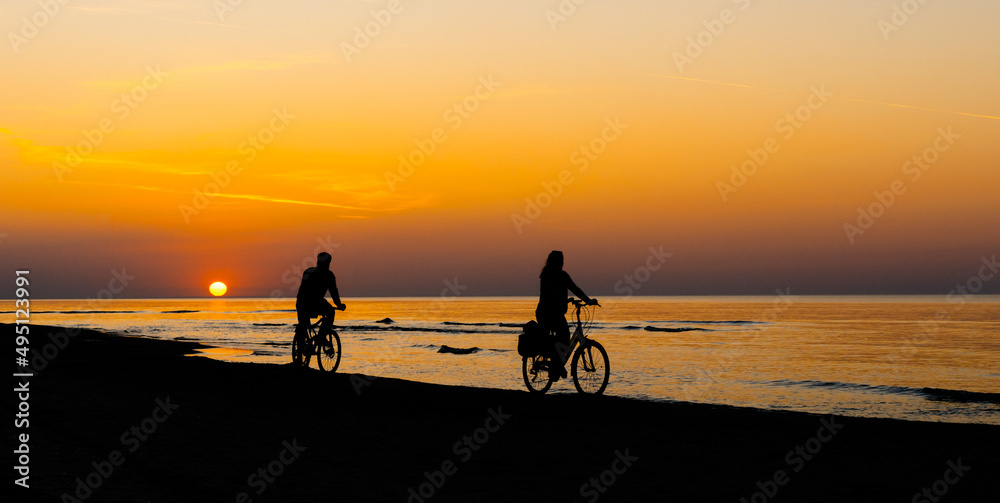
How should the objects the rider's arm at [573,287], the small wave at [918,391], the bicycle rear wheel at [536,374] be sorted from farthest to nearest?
A: the small wave at [918,391] → the bicycle rear wheel at [536,374] → the rider's arm at [573,287]

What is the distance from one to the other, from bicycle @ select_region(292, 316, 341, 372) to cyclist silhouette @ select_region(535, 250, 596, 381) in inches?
271

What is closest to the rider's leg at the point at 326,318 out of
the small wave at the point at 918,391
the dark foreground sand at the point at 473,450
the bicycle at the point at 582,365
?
the dark foreground sand at the point at 473,450

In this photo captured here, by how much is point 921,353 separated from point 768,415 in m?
34.4

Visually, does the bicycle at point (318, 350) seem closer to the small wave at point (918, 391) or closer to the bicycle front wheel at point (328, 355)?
the bicycle front wheel at point (328, 355)

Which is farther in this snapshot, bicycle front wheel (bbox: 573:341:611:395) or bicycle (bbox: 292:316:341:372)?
bicycle (bbox: 292:316:341:372)

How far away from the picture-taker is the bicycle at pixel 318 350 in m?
19.9

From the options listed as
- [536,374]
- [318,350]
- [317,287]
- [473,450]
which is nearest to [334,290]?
[317,287]

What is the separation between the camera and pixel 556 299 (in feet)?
48.5

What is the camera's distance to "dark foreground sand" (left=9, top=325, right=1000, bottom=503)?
7527 millimetres

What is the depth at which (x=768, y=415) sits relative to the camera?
13.2 meters

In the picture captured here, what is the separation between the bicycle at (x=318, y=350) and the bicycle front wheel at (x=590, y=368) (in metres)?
7.01

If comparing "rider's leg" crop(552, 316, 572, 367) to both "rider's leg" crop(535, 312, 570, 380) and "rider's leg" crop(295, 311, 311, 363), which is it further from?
"rider's leg" crop(295, 311, 311, 363)

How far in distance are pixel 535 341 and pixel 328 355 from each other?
22.6ft

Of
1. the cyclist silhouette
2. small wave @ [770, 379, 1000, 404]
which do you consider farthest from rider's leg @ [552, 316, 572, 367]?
small wave @ [770, 379, 1000, 404]
